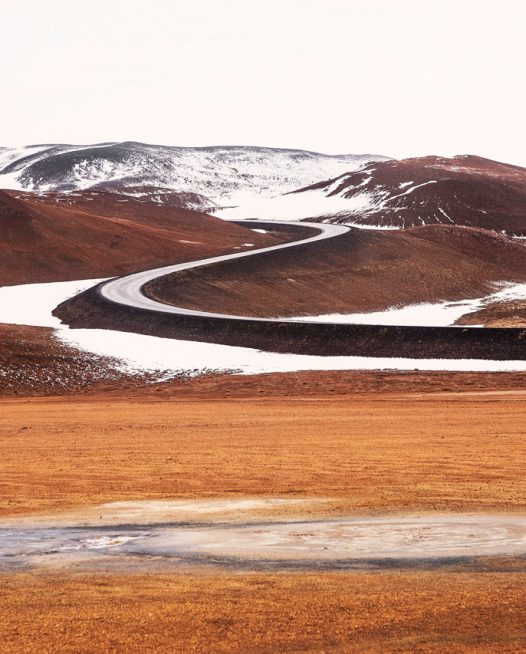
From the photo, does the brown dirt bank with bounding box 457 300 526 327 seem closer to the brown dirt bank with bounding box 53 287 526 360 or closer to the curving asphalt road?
the curving asphalt road

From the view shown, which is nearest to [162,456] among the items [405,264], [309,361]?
[309,361]

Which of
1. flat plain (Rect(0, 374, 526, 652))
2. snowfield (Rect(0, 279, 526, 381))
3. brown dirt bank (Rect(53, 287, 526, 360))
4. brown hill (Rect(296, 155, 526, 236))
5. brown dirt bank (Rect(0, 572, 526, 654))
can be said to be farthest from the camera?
brown hill (Rect(296, 155, 526, 236))

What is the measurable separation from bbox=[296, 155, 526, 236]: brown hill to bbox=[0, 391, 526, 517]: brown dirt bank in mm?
125423

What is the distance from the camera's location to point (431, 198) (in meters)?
167

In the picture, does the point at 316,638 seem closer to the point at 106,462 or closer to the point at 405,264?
the point at 106,462

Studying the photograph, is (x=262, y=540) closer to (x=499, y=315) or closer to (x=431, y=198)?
(x=499, y=315)

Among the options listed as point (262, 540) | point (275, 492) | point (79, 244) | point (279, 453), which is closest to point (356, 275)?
point (79, 244)

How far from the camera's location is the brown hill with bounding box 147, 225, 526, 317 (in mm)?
71269

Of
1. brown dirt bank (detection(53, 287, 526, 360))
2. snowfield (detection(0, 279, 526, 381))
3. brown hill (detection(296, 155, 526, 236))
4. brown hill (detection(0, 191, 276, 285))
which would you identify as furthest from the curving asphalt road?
brown hill (detection(296, 155, 526, 236))

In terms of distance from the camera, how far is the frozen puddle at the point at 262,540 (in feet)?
38.5

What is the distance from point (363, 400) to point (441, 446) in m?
11.5

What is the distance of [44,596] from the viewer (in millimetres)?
10352

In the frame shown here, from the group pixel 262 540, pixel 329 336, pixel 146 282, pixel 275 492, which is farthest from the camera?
pixel 146 282

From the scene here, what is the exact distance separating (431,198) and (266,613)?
162 meters
